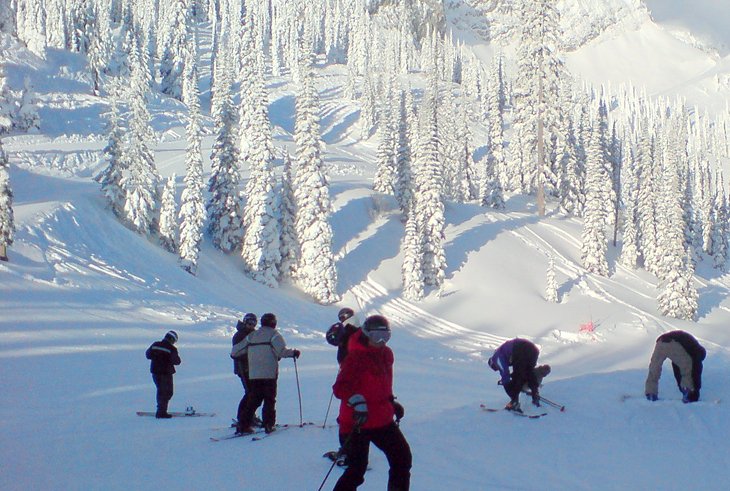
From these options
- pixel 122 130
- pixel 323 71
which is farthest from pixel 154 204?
pixel 323 71

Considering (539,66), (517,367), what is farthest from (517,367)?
(539,66)

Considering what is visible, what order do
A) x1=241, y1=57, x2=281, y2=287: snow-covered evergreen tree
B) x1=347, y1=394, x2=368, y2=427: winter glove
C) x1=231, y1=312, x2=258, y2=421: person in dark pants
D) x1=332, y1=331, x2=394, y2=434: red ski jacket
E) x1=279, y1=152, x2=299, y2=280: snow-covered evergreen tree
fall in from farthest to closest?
1. x1=279, y1=152, x2=299, y2=280: snow-covered evergreen tree
2. x1=241, y1=57, x2=281, y2=287: snow-covered evergreen tree
3. x1=231, y1=312, x2=258, y2=421: person in dark pants
4. x1=332, y1=331, x2=394, y2=434: red ski jacket
5. x1=347, y1=394, x2=368, y2=427: winter glove

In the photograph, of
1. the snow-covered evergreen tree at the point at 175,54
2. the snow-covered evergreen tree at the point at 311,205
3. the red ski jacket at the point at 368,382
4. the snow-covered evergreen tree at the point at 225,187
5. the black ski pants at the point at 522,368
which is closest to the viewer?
the red ski jacket at the point at 368,382

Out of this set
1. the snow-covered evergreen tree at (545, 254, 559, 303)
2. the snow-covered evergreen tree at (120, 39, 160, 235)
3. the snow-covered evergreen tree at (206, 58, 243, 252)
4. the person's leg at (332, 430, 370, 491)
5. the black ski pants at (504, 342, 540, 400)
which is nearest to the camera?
the person's leg at (332, 430, 370, 491)

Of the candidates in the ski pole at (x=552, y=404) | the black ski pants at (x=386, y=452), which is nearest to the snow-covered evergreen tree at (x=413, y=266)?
the ski pole at (x=552, y=404)

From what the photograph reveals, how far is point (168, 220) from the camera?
41.5m

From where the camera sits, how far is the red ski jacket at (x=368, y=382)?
6086 millimetres

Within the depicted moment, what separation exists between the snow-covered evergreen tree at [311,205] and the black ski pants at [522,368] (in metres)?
31.5

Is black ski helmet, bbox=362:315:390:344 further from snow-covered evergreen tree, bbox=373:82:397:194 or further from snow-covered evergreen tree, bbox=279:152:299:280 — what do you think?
snow-covered evergreen tree, bbox=373:82:397:194

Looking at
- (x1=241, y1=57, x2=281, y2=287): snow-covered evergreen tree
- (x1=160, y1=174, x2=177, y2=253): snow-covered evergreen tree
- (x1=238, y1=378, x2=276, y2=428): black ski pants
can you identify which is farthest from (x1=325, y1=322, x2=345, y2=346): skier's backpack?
(x1=241, y1=57, x2=281, y2=287): snow-covered evergreen tree

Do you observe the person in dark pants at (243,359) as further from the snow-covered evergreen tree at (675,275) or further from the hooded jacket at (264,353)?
the snow-covered evergreen tree at (675,275)

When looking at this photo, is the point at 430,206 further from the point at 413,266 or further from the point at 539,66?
the point at 539,66

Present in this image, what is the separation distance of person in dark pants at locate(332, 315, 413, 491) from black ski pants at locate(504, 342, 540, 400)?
21.4ft

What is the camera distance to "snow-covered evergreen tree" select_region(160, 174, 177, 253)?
41.2 m
